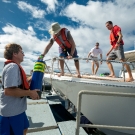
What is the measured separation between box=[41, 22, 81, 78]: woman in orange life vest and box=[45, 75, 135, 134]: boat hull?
418 millimetres

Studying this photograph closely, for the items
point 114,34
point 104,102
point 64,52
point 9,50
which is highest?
point 114,34

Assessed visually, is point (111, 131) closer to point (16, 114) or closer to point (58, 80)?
point (58, 80)

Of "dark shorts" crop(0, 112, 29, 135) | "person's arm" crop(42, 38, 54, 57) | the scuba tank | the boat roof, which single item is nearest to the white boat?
"person's arm" crop(42, 38, 54, 57)

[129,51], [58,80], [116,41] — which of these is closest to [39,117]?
[58,80]

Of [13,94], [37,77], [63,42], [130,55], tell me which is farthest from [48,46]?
[130,55]

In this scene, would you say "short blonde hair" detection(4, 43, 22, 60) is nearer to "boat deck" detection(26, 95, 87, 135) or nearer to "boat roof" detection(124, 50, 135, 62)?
"boat deck" detection(26, 95, 87, 135)

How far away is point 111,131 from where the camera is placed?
13.8 feet

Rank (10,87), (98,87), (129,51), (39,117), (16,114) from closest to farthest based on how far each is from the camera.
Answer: (10,87)
(16,114)
(98,87)
(39,117)
(129,51)

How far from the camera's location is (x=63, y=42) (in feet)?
13.2

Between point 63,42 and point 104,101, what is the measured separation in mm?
1910

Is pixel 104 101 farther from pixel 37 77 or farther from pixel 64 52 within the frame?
pixel 37 77

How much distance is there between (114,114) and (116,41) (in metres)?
2.25

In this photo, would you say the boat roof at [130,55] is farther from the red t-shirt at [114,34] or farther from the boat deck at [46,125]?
the boat deck at [46,125]

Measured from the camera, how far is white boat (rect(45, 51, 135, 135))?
3547mm
